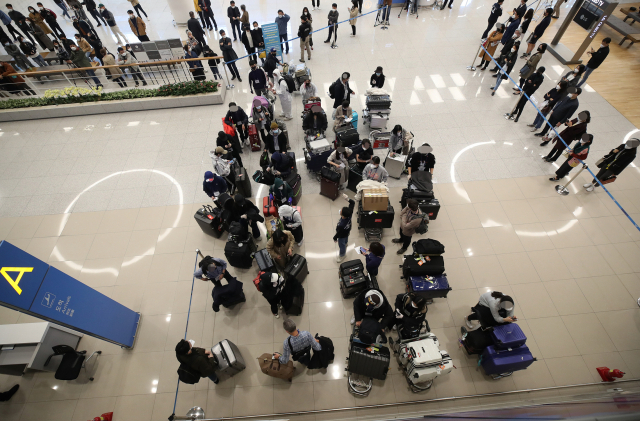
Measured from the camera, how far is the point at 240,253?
228 inches

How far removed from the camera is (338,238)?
18.7ft

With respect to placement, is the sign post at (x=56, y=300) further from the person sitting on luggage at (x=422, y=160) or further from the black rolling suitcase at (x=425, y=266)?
the person sitting on luggage at (x=422, y=160)

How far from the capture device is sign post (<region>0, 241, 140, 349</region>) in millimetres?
3316

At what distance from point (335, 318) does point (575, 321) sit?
443 cm

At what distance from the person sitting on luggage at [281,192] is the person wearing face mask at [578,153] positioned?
681 centimetres

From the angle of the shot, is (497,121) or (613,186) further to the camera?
(497,121)

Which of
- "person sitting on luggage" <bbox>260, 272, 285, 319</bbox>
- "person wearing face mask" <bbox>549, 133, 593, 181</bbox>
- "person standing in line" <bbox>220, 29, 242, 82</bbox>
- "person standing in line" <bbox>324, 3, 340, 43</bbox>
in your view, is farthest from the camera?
"person standing in line" <bbox>324, 3, 340, 43</bbox>

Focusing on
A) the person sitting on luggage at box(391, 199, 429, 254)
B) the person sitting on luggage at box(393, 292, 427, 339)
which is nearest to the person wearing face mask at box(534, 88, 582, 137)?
the person sitting on luggage at box(391, 199, 429, 254)

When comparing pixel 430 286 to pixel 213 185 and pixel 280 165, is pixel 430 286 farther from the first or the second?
pixel 213 185

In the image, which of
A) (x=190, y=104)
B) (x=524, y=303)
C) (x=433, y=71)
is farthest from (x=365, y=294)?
(x=433, y=71)

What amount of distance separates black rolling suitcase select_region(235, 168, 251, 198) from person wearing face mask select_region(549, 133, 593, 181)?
7.90m

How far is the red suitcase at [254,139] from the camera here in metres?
8.27

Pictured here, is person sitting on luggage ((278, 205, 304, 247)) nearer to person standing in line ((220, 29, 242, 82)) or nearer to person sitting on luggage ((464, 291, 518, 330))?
person sitting on luggage ((464, 291, 518, 330))

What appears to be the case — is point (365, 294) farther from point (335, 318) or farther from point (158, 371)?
point (158, 371)
